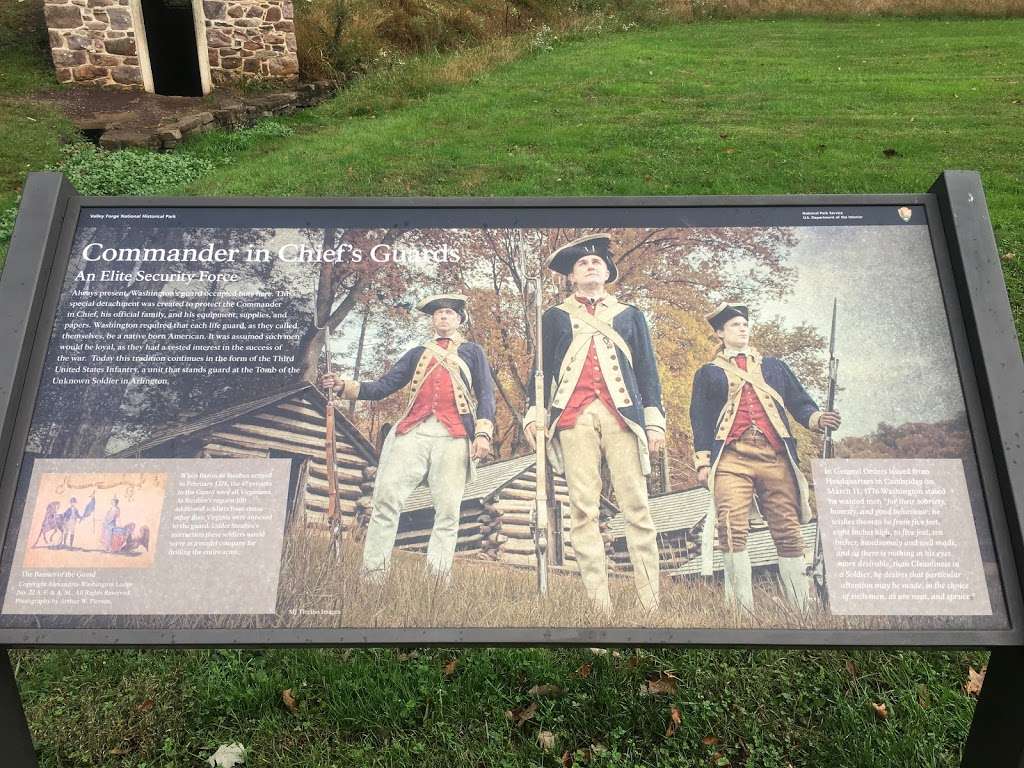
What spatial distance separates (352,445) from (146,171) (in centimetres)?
688

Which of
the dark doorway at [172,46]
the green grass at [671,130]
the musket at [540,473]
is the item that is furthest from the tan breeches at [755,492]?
the dark doorway at [172,46]

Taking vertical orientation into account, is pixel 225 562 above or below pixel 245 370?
below

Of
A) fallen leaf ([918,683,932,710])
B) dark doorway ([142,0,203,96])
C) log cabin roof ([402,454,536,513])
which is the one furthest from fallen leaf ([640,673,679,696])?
dark doorway ([142,0,203,96])

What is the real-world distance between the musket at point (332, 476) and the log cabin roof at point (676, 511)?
781 mm

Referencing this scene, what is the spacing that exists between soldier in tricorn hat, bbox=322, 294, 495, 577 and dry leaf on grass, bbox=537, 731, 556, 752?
1015 millimetres

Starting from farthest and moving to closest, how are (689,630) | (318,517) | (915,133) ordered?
(915,133) → (318,517) → (689,630)

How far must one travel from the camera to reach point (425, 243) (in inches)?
102

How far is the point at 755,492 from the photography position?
2.22m

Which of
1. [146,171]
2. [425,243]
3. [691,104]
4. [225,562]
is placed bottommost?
[225,562]

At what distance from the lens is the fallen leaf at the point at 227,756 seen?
2695 mm

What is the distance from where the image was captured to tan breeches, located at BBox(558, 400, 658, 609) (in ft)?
7.03

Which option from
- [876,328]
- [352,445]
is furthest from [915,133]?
[352,445]

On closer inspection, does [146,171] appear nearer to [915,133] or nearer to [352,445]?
[352,445]
